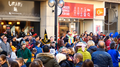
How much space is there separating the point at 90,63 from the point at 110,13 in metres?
21.8

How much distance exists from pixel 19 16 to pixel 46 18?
251 centimetres

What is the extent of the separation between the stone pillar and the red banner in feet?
4.89

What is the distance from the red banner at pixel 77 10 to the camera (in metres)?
19.0

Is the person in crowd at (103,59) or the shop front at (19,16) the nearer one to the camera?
the person in crowd at (103,59)

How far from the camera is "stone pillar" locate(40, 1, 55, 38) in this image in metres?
17.7

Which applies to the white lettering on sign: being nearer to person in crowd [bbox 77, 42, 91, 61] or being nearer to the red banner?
the red banner

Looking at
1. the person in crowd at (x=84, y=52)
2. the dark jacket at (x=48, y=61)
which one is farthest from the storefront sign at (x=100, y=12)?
the dark jacket at (x=48, y=61)

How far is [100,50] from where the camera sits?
20.6ft

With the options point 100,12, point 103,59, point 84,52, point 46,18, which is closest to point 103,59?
point 103,59

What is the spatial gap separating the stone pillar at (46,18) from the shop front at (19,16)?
0.43m

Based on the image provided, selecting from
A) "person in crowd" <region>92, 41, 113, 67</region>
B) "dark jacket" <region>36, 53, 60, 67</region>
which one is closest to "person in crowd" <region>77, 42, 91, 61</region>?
"person in crowd" <region>92, 41, 113, 67</region>

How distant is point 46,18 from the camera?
57.9ft

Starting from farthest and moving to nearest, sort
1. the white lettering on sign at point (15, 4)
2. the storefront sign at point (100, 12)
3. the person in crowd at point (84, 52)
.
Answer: the storefront sign at point (100, 12) → the white lettering on sign at point (15, 4) → the person in crowd at point (84, 52)

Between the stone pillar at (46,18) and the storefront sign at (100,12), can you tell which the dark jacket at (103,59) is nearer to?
the stone pillar at (46,18)
